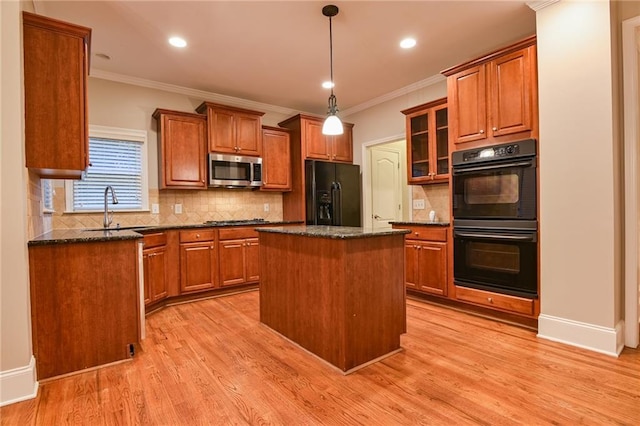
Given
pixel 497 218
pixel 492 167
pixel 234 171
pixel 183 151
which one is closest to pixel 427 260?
pixel 497 218

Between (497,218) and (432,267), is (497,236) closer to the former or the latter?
(497,218)

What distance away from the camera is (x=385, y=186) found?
5719 millimetres

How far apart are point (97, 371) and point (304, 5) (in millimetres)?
3142

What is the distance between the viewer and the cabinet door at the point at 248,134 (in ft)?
15.2

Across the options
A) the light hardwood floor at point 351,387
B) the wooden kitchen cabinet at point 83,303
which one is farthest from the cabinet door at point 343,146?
the wooden kitchen cabinet at point 83,303

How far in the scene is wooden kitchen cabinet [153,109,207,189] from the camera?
416 centimetres

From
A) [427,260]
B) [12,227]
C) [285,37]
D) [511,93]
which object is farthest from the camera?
[427,260]

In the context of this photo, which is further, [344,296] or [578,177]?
[578,177]

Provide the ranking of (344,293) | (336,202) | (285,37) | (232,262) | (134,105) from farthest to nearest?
(336,202)
(232,262)
(134,105)
(285,37)
(344,293)

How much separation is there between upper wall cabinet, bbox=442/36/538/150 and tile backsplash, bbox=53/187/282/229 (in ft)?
9.91

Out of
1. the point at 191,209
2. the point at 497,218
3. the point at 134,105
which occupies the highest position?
the point at 134,105

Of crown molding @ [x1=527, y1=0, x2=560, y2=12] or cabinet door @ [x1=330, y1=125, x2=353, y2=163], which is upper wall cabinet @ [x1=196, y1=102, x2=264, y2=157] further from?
crown molding @ [x1=527, y1=0, x2=560, y2=12]

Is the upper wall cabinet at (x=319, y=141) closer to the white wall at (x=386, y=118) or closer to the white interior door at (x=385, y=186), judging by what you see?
the white wall at (x=386, y=118)

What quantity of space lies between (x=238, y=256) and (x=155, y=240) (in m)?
1.07
